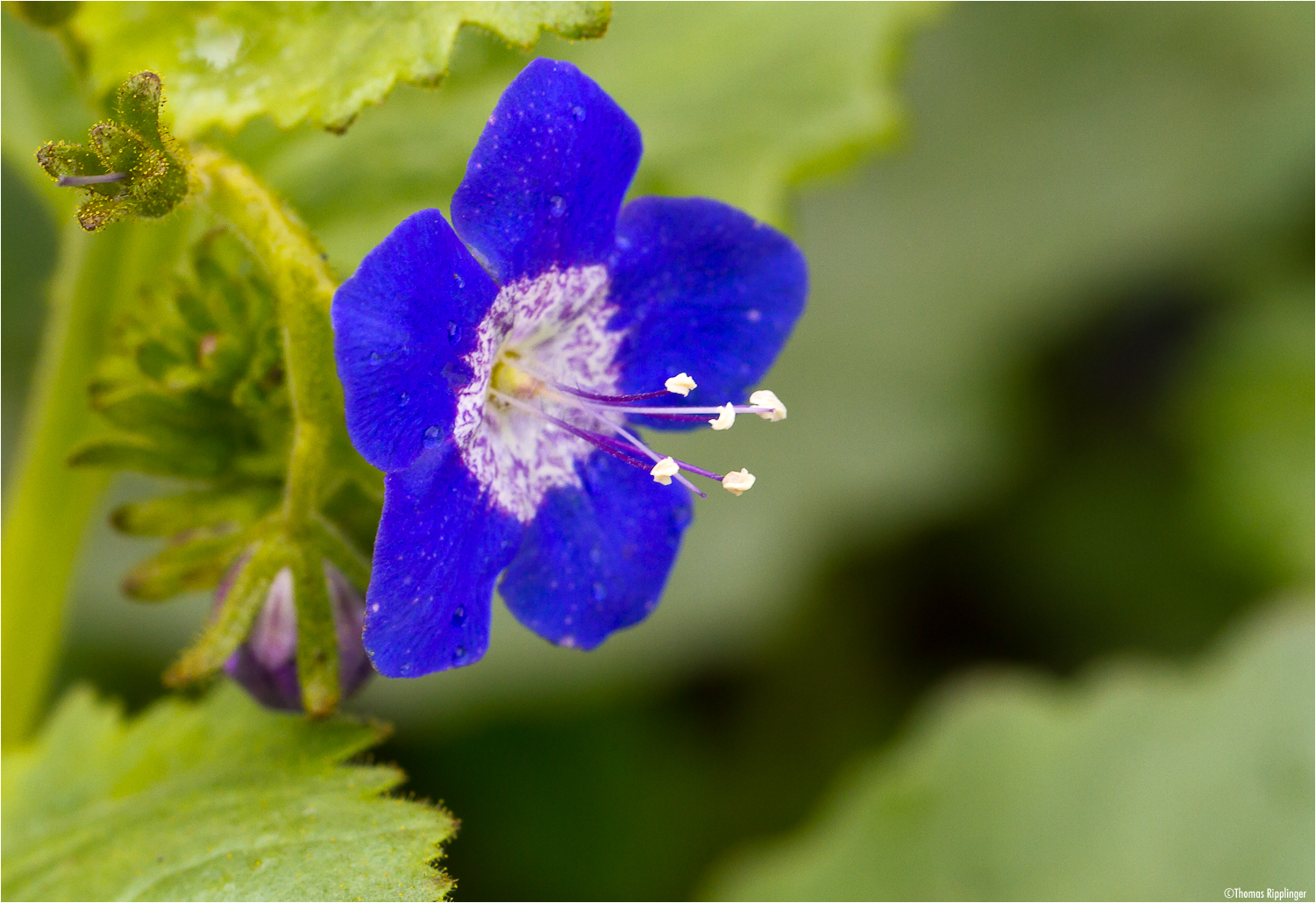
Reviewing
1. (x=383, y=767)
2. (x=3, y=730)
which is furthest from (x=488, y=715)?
(x=383, y=767)

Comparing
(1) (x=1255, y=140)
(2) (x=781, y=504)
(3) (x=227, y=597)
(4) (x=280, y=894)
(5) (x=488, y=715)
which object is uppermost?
(1) (x=1255, y=140)

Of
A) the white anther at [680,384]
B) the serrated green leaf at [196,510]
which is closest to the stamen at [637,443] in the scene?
the white anther at [680,384]

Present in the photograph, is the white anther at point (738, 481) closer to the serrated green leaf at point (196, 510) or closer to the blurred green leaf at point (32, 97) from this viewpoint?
the serrated green leaf at point (196, 510)

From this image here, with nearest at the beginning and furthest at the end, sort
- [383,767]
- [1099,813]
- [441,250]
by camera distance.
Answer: [441,250] → [383,767] → [1099,813]

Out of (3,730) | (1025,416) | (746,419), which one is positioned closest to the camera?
(3,730)

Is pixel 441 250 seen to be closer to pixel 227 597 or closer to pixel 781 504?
pixel 227 597

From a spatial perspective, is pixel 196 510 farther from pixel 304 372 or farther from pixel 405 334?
pixel 405 334

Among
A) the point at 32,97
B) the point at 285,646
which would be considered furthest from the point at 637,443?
the point at 32,97
